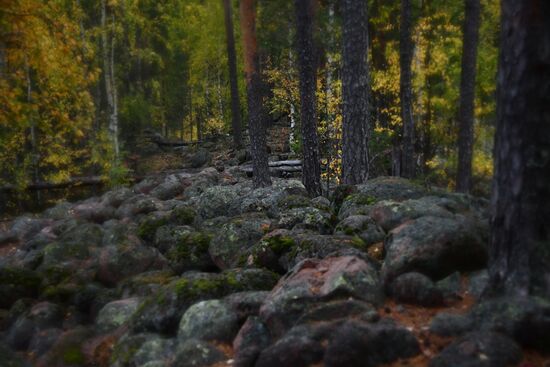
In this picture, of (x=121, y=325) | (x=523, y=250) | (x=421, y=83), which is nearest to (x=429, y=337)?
(x=523, y=250)

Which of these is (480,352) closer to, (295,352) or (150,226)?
(295,352)

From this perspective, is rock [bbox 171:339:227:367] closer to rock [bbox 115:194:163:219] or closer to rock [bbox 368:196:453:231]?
rock [bbox 368:196:453:231]

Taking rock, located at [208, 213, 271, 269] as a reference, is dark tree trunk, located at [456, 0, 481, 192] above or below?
above

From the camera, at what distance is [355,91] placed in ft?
37.3

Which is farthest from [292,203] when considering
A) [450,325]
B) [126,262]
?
[450,325]

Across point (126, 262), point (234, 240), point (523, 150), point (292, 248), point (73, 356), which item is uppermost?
point (523, 150)

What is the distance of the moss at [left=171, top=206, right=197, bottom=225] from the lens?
11086 millimetres

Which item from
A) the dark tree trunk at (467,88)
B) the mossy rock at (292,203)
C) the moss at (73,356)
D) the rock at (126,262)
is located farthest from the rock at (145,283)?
the dark tree trunk at (467,88)

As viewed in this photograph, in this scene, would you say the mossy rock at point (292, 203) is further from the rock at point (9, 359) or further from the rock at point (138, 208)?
the rock at point (138, 208)

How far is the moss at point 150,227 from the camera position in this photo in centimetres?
1070

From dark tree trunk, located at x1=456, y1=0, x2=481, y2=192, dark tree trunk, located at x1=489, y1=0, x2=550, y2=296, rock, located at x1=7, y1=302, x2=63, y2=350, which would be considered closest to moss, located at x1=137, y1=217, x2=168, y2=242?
rock, located at x1=7, y1=302, x2=63, y2=350

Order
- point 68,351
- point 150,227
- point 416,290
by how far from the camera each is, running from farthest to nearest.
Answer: point 150,227 → point 68,351 → point 416,290

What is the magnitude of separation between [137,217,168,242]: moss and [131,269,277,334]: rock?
4392mm

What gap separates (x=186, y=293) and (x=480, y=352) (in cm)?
365
